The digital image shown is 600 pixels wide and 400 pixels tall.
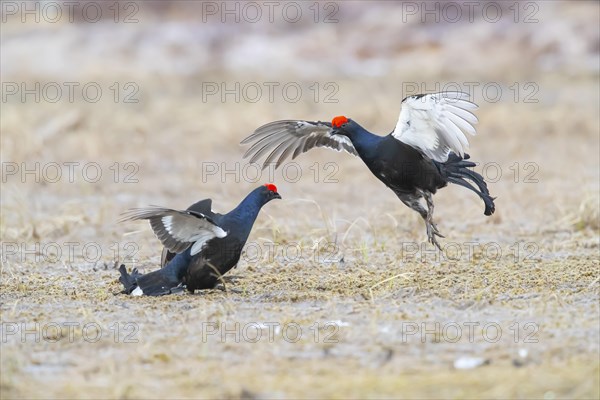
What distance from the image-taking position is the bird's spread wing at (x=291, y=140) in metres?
7.99

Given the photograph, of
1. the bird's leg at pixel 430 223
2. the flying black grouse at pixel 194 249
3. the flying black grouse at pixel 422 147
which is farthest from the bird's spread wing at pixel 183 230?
the bird's leg at pixel 430 223

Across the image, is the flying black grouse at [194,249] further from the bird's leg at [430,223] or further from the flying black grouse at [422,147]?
the bird's leg at [430,223]

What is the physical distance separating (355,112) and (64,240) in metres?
7.03

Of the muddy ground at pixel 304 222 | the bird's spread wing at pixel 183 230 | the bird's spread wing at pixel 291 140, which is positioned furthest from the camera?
the bird's spread wing at pixel 291 140

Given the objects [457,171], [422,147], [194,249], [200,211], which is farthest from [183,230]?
[457,171]

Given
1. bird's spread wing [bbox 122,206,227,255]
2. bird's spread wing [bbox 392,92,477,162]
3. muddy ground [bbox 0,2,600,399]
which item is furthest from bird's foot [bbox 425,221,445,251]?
bird's spread wing [bbox 122,206,227,255]

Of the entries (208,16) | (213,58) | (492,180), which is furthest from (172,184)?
(208,16)

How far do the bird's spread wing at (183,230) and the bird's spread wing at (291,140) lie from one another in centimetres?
168

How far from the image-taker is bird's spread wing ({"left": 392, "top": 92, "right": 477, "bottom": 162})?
6.91 metres

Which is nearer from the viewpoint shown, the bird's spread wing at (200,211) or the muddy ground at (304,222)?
the muddy ground at (304,222)

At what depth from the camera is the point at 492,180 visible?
11609 millimetres

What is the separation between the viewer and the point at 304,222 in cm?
913

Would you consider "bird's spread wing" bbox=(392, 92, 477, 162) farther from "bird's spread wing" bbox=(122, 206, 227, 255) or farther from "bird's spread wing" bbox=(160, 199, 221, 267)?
"bird's spread wing" bbox=(122, 206, 227, 255)

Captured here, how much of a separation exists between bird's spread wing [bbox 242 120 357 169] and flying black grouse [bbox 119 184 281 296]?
1.55 m
